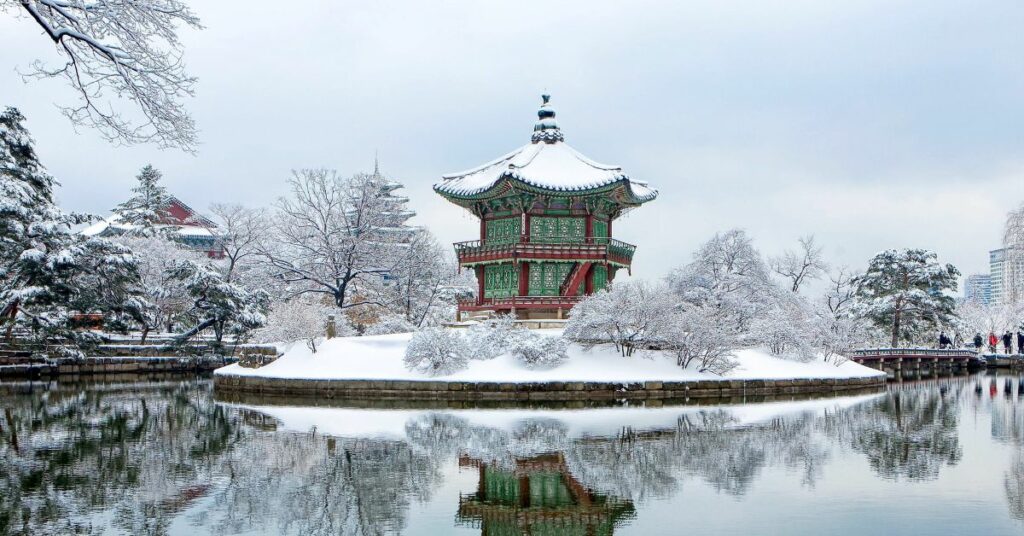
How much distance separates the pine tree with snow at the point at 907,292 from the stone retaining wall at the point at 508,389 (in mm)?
25007

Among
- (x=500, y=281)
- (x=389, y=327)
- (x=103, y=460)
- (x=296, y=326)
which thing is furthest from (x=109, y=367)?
(x=103, y=460)

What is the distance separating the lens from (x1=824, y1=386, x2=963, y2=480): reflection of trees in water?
15.4 metres

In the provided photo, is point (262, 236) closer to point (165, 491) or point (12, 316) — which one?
point (12, 316)

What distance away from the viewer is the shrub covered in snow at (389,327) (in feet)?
143

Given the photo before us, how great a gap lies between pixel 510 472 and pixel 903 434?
31.8 feet

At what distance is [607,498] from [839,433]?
9.27 m

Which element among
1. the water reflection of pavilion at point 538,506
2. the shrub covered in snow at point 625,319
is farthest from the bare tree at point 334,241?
the water reflection of pavilion at point 538,506

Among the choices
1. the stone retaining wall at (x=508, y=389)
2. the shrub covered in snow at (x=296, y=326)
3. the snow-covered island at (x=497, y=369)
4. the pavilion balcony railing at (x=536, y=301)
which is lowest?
the stone retaining wall at (x=508, y=389)

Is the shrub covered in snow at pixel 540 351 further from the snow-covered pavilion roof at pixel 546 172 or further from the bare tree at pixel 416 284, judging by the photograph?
the bare tree at pixel 416 284

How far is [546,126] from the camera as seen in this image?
45.8 meters

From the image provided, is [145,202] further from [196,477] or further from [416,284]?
[196,477]

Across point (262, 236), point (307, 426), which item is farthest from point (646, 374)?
point (262, 236)

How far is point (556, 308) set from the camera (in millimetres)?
40094

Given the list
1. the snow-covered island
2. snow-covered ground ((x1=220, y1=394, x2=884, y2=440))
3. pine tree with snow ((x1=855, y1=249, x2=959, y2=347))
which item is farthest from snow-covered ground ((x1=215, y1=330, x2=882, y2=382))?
pine tree with snow ((x1=855, y1=249, x2=959, y2=347))
